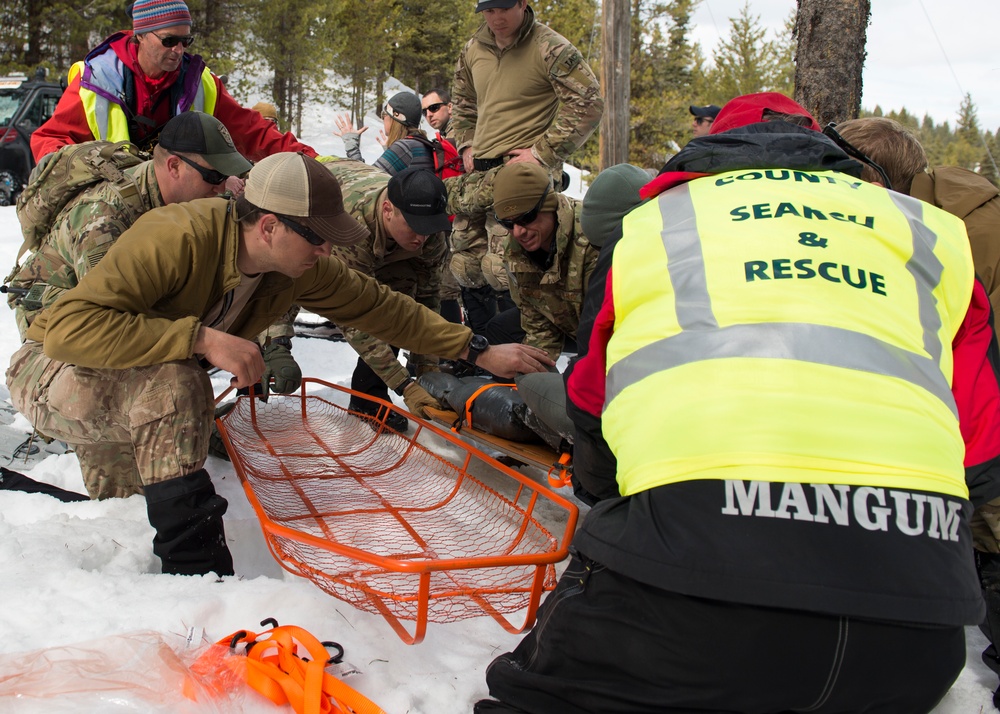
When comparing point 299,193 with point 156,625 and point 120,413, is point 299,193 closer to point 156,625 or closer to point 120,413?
point 120,413

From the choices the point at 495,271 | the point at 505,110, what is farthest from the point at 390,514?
the point at 505,110

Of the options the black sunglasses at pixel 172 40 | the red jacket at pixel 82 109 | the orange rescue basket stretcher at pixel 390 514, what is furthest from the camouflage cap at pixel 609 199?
the red jacket at pixel 82 109

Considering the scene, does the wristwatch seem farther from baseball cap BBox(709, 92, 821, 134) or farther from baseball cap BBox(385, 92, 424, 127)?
baseball cap BBox(385, 92, 424, 127)

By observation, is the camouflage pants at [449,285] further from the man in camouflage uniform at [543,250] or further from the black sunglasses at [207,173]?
the black sunglasses at [207,173]

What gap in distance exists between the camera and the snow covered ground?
1669mm

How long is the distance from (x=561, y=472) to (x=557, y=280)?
44.9 inches

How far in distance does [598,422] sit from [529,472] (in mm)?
1861

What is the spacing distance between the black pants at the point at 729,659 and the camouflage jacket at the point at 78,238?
2149 millimetres

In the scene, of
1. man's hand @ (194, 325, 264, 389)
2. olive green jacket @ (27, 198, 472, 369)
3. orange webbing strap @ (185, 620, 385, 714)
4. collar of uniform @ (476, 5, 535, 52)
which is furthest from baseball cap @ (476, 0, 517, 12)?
orange webbing strap @ (185, 620, 385, 714)

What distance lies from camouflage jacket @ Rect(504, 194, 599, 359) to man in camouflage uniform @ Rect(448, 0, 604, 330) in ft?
2.35

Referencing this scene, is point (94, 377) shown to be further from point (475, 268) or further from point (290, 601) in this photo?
point (475, 268)

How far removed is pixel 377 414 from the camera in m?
3.74

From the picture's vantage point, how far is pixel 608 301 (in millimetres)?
1625

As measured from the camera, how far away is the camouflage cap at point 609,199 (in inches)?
117
